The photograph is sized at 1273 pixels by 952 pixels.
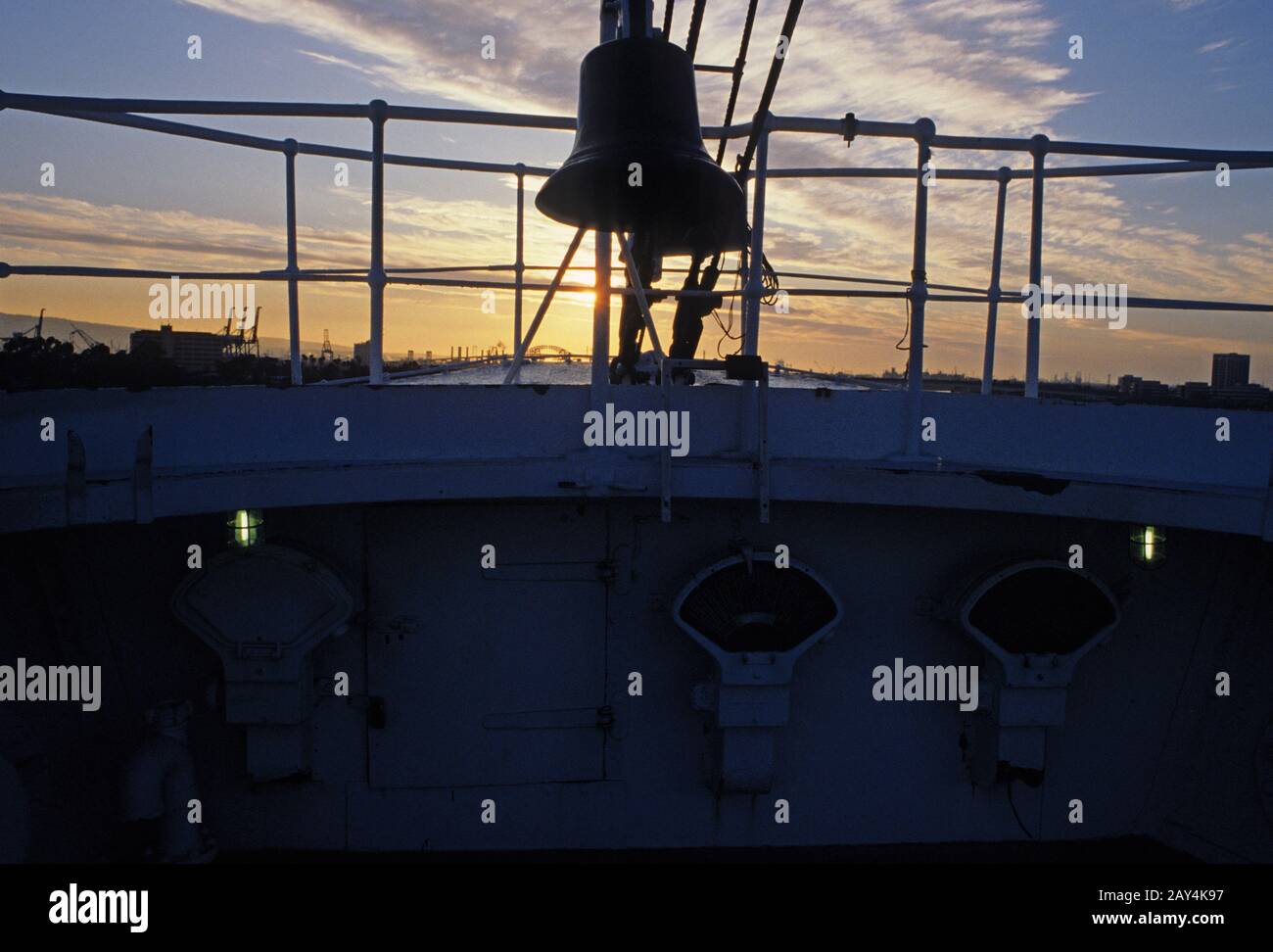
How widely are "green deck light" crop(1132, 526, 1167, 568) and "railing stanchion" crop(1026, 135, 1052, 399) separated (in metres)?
Answer: 0.98

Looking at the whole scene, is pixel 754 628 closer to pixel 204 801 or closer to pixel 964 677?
pixel 964 677

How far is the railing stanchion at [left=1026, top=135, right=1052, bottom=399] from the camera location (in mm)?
3548

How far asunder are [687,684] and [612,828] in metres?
0.72

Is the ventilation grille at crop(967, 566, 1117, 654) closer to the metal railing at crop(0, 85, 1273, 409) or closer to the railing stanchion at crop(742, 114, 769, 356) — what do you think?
the metal railing at crop(0, 85, 1273, 409)

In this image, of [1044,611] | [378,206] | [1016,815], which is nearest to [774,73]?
[378,206]

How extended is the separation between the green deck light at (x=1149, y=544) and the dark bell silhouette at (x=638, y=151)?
2.16 m

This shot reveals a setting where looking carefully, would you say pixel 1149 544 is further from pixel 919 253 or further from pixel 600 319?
pixel 600 319

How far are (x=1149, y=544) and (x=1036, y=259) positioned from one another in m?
1.50

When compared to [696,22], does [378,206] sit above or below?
below

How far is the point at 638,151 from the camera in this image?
2.24m

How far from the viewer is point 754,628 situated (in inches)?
117

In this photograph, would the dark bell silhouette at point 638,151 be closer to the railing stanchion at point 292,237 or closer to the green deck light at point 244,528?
the green deck light at point 244,528

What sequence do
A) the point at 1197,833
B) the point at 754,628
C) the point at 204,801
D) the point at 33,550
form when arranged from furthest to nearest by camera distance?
the point at 1197,833 < the point at 204,801 < the point at 754,628 < the point at 33,550
